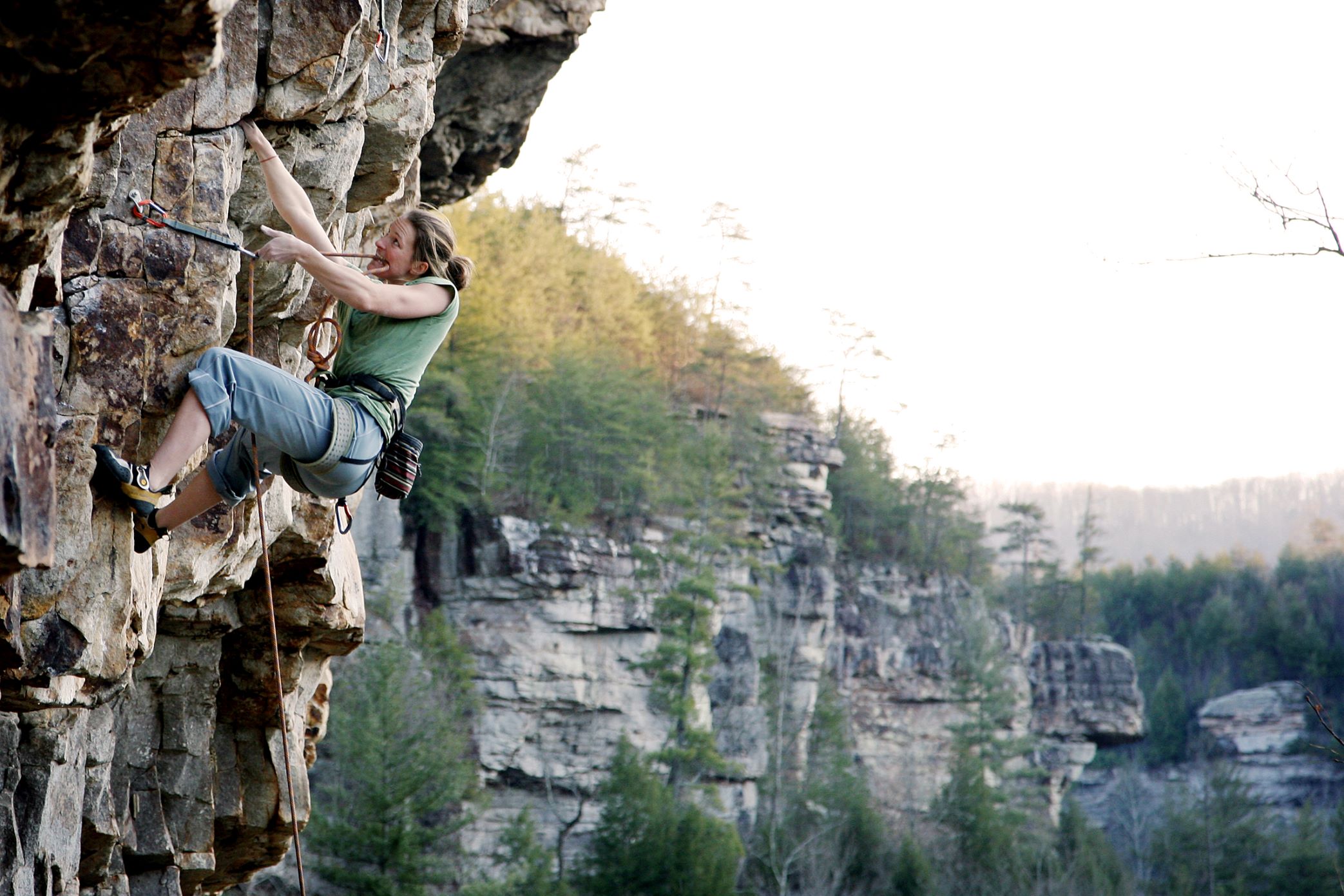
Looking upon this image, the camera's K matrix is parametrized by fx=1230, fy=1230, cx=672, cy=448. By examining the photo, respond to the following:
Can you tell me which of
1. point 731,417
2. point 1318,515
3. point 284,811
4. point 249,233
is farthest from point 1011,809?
point 1318,515

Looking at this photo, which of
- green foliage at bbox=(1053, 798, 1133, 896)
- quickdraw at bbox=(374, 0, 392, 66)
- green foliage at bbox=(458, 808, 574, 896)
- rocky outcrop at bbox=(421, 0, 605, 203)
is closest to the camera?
quickdraw at bbox=(374, 0, 392, 66)

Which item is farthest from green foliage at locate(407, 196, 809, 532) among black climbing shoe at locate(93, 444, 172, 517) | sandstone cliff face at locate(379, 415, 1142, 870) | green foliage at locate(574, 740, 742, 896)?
black climbing shoe at locate(93, 444, 172, 517)

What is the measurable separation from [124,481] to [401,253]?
55.0 inches

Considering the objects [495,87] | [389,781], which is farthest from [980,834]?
[495,87]

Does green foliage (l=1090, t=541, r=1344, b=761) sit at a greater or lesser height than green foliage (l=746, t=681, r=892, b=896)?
greater

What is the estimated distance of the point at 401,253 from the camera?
16.5 feet

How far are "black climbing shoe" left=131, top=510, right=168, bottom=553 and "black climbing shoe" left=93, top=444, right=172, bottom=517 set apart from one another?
116 millimetres

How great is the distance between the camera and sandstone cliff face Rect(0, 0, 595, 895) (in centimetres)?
321

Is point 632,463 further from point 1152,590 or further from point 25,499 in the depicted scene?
point 1152,590

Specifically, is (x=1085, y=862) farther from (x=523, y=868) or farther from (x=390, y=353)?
(x=390, y=353)

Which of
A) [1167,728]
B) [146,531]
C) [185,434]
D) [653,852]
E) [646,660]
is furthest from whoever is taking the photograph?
[1167,728]

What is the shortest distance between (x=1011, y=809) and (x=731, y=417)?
14179 mm

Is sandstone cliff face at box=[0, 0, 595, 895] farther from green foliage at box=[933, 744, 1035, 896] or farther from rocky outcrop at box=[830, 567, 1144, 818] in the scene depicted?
rocky outcrop at box=[830, 567, 1144, 818]

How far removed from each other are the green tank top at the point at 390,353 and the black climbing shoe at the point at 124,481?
0.79 m
